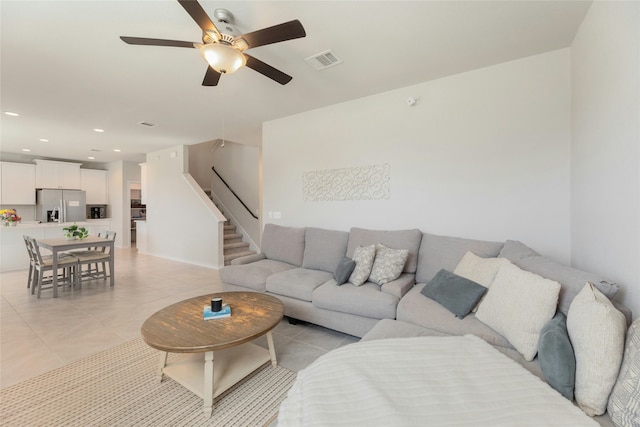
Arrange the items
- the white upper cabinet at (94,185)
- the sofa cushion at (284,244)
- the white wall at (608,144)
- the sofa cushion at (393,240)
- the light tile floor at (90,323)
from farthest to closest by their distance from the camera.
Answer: the white upper cabinet at (94,185) < the sofa cushion at (284,244) < the sofa cushion at (393,240) < the light tile floor at (90,323) < the white wall at (608,144)

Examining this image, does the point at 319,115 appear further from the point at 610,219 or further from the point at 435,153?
the point at 610,219

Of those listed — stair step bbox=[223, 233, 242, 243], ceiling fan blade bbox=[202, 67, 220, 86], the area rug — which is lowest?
the area rug

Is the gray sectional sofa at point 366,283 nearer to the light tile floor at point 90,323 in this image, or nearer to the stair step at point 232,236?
the light tile floor at point 90,323

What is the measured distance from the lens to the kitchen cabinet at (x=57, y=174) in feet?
22.8

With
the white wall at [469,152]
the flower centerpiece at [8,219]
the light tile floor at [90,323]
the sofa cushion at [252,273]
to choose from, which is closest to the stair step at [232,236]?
the light tile floor at [90,323]

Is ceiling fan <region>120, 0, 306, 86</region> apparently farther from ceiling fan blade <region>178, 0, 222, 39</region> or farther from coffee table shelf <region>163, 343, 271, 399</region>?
coffee table shelf <region>163, 343, 271, 399</region>

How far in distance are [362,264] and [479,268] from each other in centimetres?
102

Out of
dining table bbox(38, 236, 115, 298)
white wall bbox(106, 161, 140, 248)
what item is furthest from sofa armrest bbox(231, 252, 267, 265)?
white wall bbox(106, 161, 140, 248)

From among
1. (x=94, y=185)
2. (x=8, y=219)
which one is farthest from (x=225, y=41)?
(x=94, y=185)

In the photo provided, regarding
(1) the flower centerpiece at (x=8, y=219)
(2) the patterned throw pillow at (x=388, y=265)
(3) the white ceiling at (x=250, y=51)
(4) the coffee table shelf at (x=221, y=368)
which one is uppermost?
(3) the white ceiling at (x=250, y=51)

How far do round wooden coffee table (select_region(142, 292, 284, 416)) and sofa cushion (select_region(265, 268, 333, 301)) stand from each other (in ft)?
1.37

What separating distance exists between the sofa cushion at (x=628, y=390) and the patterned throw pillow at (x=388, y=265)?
1612 mm

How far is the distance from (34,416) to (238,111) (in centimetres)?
360

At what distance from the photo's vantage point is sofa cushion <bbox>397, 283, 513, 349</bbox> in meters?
1.69
